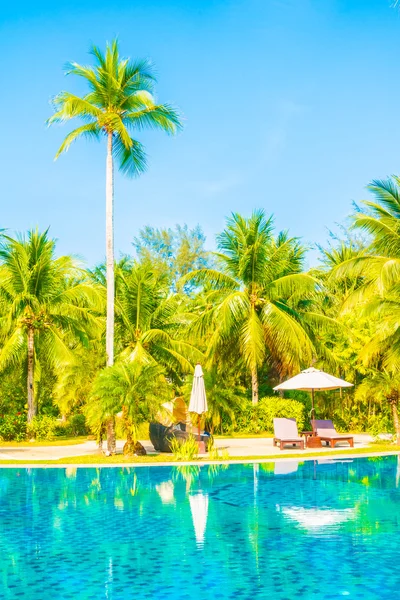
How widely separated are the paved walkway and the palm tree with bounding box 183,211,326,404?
12.0 feet

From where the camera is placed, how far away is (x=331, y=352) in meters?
26.0

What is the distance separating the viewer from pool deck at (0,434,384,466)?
1763 centimetres

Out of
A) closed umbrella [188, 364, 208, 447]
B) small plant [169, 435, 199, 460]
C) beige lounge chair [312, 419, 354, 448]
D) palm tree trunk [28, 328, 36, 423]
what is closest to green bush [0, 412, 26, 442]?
palm tree trunk [28, 328, 36, 423]

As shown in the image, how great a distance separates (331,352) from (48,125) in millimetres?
13878

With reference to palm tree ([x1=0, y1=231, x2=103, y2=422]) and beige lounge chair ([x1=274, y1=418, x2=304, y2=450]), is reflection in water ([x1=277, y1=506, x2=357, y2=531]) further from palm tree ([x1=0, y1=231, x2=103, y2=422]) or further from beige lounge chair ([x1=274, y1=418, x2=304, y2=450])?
palm tree ([x1=0, y1=231, x2=103, y2=422])

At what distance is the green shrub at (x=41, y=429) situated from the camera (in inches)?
883

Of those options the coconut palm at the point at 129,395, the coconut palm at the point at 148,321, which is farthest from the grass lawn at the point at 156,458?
the coconut palm at the point at 148,321

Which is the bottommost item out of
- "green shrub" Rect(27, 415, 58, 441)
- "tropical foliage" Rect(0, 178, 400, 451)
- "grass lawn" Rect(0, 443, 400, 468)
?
"grass lawn" Rect(0, 443, 400, 468)

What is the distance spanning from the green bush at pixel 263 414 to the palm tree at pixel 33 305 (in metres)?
6.43

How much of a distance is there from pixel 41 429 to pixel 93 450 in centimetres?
405

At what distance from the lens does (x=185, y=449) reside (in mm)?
16891

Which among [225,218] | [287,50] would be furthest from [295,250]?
[287,50]

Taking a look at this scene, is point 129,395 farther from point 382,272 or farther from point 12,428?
point 382,272

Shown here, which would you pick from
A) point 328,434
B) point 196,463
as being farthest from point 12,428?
point 328,434
